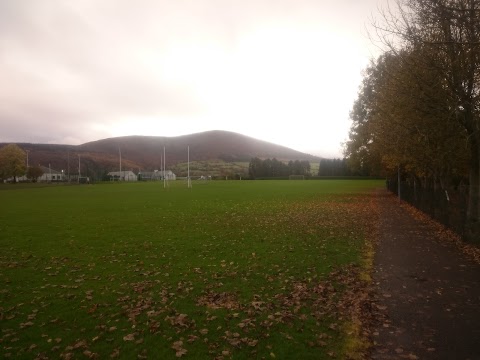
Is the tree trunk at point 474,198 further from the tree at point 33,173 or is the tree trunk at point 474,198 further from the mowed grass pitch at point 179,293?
the tree at point 33,173

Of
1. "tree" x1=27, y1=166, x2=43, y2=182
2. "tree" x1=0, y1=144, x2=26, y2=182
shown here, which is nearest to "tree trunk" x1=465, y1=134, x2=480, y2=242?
"tree" x1=0, y1=144, x2=26, y2=182

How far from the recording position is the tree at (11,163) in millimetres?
119938

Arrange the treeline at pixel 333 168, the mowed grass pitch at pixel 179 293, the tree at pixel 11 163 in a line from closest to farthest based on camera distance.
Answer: the mowed grass pitch at pixel 179 293 < the tree at pixel 11 163 < the treeline at pixel 333 168

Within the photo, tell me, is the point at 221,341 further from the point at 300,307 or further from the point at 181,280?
the point at 181,280

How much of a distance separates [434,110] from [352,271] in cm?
883

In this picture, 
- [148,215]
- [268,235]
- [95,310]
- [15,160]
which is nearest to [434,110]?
[268,235]

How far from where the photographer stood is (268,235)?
677 inches

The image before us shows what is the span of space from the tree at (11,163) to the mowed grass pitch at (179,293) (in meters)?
119

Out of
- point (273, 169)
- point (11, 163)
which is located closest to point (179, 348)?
point (11, 163)

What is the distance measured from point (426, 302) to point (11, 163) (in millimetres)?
135890

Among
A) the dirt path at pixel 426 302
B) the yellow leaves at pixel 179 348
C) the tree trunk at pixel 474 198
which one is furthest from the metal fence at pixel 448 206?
the yellow leaves at pixel 179 348

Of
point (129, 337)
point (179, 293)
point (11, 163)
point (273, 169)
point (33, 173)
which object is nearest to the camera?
point (129, 337)

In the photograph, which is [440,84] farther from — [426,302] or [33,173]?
[33,173]

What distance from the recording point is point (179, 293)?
8984 mm
